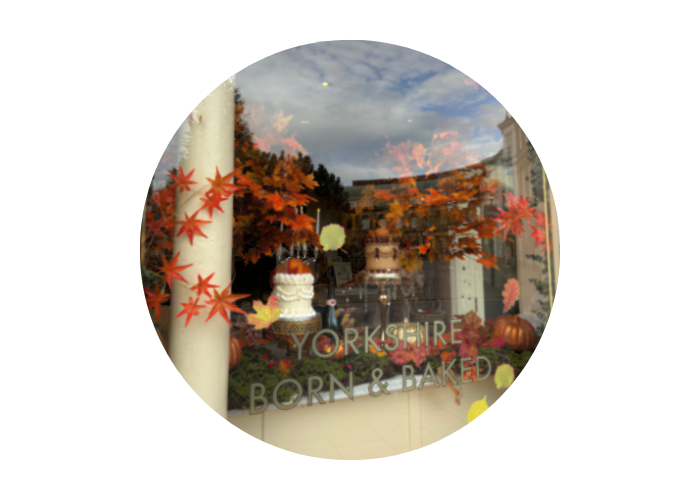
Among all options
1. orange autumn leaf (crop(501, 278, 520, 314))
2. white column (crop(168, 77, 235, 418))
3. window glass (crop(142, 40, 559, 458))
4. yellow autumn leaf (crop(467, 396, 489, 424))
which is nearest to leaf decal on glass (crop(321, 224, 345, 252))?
window glass (crop(142, 40, 559, 458))

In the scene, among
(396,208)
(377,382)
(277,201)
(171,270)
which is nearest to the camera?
(171,270)

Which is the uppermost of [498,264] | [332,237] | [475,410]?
[332,237]

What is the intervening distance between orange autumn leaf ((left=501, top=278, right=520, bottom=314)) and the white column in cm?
157

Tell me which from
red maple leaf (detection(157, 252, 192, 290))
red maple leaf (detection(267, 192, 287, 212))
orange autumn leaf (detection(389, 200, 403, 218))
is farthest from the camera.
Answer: orange autumn leaf (detection(389, 200, 403, 218))

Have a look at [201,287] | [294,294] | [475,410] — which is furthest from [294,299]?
[475,410]

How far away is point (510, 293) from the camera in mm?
2203

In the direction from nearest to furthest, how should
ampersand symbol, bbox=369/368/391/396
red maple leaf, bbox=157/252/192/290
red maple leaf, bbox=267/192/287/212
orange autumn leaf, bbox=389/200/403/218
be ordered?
1. red maple leaf, bbox=157/252/192/290
2. red maple leaf, bbox=267/192/287/212
3. ampersand symbol, bbox=369/368/391/396
4. orange autumn leaf, bbox=389/200/403/218

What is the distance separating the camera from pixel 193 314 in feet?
5.87

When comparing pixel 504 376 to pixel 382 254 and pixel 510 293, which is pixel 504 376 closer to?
pixel 510 293

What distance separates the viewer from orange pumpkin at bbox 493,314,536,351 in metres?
2.19

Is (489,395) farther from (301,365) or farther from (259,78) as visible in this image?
(259,78)

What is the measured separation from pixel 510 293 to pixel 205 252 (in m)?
1.72

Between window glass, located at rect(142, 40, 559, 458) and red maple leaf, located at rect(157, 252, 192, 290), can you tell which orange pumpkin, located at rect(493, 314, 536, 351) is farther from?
red maple leaf, located at rect(157, 252, 192, 290)

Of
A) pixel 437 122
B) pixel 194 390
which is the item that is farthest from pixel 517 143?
pixel 194 390
